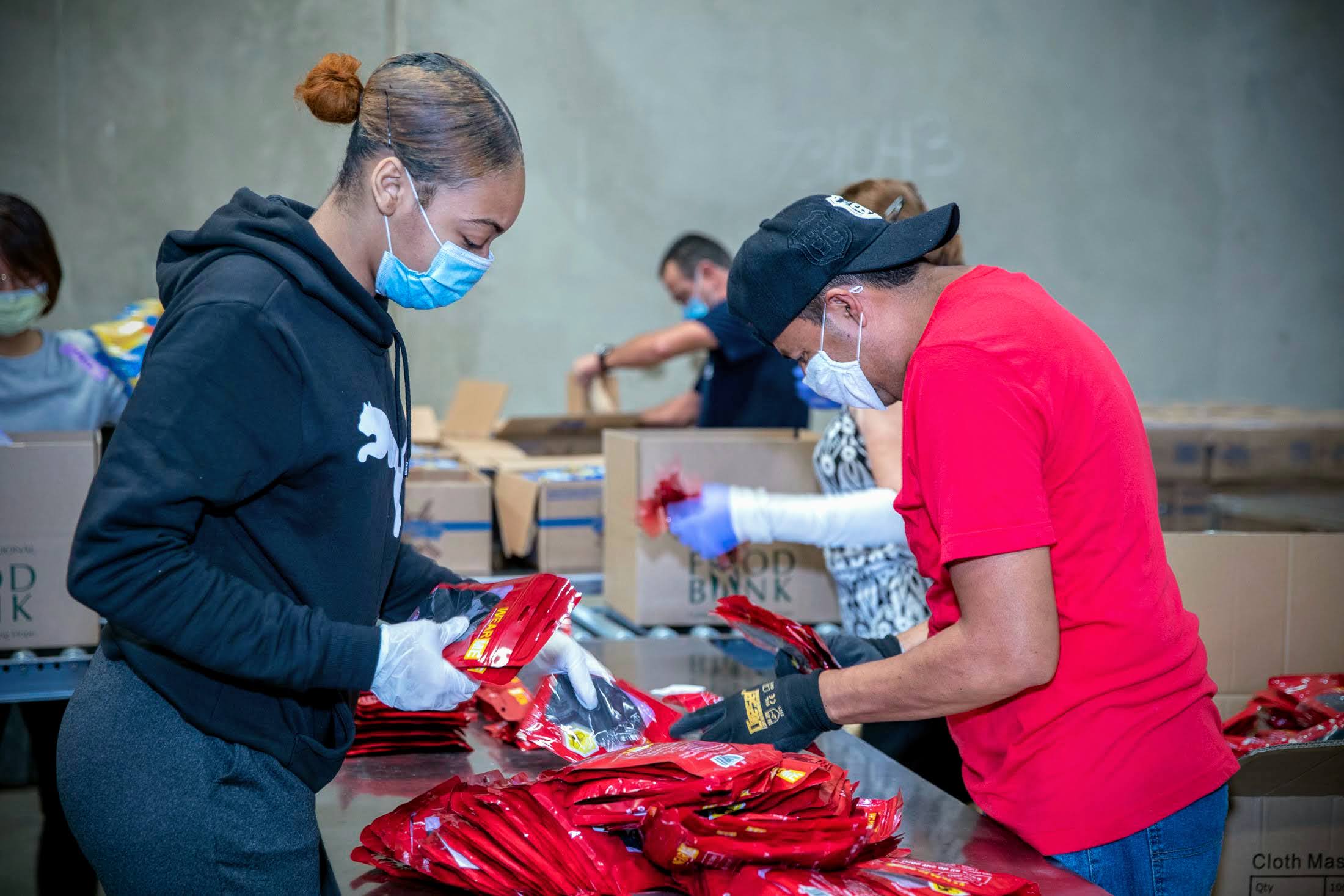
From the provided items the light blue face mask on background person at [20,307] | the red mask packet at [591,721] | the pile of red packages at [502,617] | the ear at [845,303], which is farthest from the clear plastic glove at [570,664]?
the light blue face mask on background person at [20,307]

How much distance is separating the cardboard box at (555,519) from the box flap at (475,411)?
1.03m

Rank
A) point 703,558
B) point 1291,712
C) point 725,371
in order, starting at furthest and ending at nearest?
point 725,371, point 703,558, point 1291,712

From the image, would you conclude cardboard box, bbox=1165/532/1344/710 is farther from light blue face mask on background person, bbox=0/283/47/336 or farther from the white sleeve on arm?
light blue face mask on background person, bbox=0/283/47/336

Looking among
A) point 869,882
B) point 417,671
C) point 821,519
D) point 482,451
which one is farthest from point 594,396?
point 869,882

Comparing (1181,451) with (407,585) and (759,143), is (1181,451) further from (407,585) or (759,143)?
(759,143)

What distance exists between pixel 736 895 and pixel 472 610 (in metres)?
0.46

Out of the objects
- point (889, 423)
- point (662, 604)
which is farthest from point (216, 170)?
point (889, 423)

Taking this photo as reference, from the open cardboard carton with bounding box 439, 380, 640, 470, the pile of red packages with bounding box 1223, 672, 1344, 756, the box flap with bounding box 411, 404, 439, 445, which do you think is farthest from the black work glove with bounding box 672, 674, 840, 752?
the box flap with bounding box 411, 404, 439, 445

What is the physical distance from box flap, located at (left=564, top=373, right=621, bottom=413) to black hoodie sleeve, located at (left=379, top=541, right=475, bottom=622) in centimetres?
252

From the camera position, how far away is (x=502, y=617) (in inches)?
49.6

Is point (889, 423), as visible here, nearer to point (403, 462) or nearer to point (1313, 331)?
point (403, 462)

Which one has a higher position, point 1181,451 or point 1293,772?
point 1181,451

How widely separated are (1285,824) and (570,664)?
1.04m

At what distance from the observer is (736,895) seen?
109 centimetres
